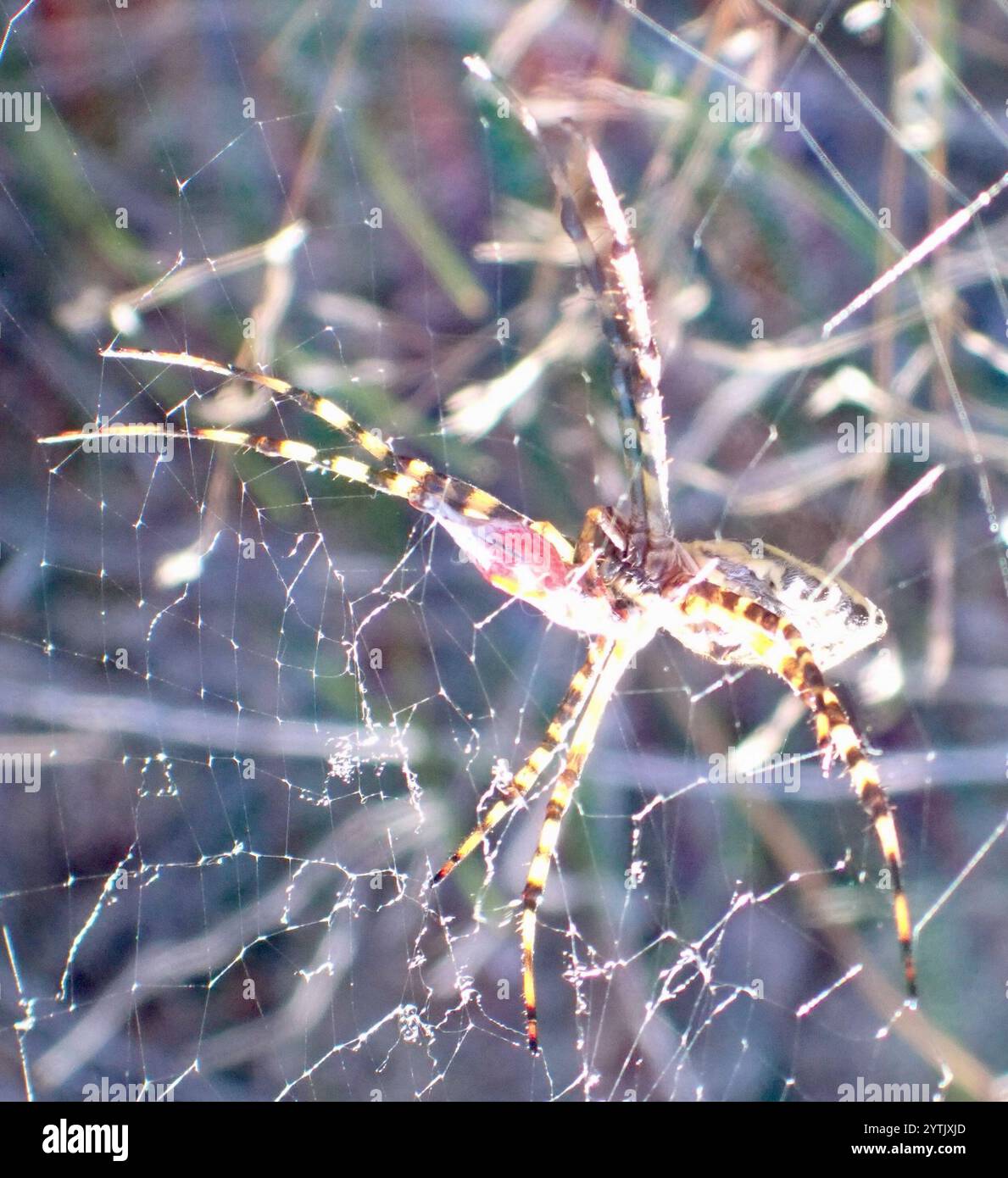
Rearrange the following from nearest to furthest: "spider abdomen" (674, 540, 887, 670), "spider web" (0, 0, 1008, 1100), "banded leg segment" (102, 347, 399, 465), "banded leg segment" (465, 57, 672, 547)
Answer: "banded leg segment" (465, 57, 672, 547) → "banded leg segment" (102, 347, 399, 465) → "spider abdomen" (674, 540, 887, 670) → "spider web" (0, 0, 1008, 1100)

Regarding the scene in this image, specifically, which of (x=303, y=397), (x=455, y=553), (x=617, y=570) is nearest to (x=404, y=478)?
(x=303, y=397)

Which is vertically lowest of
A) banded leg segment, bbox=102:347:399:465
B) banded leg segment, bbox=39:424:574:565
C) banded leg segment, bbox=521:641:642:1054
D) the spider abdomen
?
banded leg segment, bbox=521:641:642:1054

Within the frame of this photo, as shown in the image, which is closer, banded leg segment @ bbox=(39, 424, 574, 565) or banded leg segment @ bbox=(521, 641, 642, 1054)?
banded leg segment @ bbox=(39, 424, 574, 565)

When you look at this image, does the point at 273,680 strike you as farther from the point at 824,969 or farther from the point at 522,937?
the point at 824,969

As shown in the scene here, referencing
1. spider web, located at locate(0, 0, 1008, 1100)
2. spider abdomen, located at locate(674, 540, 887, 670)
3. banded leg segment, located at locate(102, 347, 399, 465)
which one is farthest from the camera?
spider web, located at locate(0, 0, 1008, 1100)

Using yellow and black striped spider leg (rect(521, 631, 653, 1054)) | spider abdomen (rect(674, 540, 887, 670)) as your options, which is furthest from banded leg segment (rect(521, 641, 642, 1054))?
spider abdomen (rect(674, 540, 887, 670))

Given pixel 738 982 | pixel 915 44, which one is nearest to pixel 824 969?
pixel 738 982

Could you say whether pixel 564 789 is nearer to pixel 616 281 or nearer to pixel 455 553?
pixel 616 281

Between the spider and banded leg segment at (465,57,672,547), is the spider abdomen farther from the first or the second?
banded leg segment at (465,57,672,547)

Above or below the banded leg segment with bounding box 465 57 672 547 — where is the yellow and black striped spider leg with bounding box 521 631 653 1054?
below
